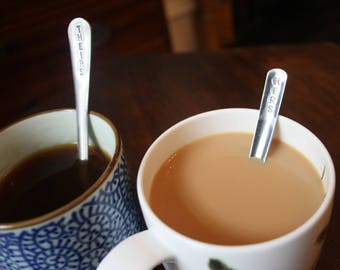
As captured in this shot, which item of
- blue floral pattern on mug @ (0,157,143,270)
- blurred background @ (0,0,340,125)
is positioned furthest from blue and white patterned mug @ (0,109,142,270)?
blurred background @ (0,0,340,125)

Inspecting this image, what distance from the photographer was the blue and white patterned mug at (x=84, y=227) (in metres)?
0.35

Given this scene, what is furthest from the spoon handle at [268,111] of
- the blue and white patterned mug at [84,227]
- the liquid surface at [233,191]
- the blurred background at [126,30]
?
the blurred background at [126,30]

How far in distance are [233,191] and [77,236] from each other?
0.15 metres

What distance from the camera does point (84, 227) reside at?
374 mm

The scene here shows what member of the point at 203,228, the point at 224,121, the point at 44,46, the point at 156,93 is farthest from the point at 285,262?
the point at 44,46

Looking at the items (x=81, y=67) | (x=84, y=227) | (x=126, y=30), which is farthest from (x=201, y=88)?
(x=126, y=30)

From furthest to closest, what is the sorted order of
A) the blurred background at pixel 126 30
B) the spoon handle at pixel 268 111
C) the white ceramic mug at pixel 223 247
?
the blurred background at pixel 126 30 → the spoon handle at pixel 268 111 → the white ceramic mug at pixel 223 247

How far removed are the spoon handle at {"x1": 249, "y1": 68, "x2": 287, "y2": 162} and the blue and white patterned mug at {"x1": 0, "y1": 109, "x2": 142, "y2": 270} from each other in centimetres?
14

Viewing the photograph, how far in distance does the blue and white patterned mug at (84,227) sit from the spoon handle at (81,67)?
1cm

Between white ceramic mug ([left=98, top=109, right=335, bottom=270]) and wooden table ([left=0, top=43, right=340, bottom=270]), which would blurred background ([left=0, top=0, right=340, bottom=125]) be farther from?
white ceramic mug ([left=98, top=109, right=335, bottom=270])

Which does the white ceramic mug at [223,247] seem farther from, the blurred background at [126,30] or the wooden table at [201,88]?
the blurred background at [126,30]

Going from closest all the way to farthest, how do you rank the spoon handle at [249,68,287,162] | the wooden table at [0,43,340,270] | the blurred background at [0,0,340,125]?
the spoon handle at [249,68,287,162] < the wooden table at [0,43,340,270] < the blurred background at [0,0,340,125]

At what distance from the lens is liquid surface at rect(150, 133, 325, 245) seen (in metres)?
0.36

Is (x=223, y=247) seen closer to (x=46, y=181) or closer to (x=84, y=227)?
(x=84, y=227)
